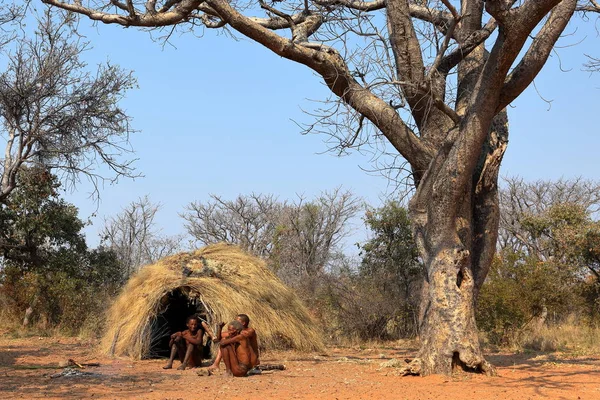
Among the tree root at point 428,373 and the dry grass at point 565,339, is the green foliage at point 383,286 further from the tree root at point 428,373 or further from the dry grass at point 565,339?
the tree root at point 428,373

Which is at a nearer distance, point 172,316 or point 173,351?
point 173,351

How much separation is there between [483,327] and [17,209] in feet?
37.9

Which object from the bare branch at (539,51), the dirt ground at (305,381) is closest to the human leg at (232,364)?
the dirt ground at (305,381)

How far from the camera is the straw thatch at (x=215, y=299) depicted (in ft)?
33.8

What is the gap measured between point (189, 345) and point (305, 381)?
7.40 feet

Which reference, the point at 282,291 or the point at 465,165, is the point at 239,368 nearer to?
the point at 282,291

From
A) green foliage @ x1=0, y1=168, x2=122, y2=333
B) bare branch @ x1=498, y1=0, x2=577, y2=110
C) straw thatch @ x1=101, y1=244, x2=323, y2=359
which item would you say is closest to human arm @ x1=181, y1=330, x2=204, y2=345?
straw thatch @ x1=101, y1=244, x2=323, y2=359

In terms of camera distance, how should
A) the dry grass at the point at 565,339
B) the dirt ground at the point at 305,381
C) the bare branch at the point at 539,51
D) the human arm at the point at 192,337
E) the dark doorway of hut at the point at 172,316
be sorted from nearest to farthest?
the dirt ground at the point at 305,381 → the bare branch at the point at 539,51 → the human arm at the point at 192,337 → the dark doorway of hut at the point at 172,316 → the dry grass at the point at 565,339

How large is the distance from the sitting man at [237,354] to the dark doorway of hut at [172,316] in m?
1.56

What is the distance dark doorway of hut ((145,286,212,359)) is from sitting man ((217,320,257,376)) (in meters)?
1.56

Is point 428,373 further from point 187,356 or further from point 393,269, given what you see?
point 393,269

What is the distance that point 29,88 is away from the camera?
1288 centimetres

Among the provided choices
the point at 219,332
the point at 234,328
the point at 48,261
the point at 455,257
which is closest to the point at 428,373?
the point at 455,257

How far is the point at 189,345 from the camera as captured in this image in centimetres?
962
